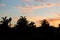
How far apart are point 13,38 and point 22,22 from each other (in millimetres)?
52989

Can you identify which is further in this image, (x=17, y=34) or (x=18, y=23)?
(x=18, y=23)

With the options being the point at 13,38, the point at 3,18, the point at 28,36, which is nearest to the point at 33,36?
the point at 28,36

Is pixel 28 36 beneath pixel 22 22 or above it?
beneath

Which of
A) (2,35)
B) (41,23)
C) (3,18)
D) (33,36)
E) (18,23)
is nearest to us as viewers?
(2,35)

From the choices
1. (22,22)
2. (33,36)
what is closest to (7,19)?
(22,22)

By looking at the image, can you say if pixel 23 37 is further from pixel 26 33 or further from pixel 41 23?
pixel 41 23

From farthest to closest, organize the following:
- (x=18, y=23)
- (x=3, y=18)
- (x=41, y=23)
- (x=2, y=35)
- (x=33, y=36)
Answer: (x=41, y=23)
(x=18, y=23)
(x=3, y=18)
(x=33, y=36)
(x=2, y=35)

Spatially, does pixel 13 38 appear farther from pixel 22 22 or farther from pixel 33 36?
pixel 22 22

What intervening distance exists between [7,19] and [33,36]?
47.2 metres

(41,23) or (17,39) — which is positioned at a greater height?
(41,23)

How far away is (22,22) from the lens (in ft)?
288

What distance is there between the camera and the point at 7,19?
83.6 m

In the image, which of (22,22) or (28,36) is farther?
(22,22)

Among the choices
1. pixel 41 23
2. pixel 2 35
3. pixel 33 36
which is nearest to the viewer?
pixel 2 35
